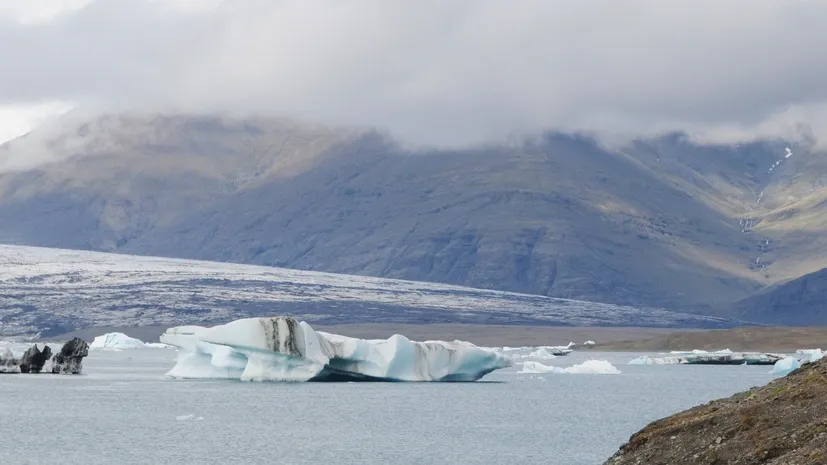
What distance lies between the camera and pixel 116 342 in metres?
150

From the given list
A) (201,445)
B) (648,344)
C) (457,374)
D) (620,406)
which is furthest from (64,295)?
(201,445)

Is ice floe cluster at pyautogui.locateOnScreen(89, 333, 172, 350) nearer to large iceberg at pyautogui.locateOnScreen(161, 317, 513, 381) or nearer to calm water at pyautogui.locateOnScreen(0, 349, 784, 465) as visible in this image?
calm water at pyautogui.locateOnScreen(0, 349, 784, 465)

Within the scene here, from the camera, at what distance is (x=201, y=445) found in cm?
4406

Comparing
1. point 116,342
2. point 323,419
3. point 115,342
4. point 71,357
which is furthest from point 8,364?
point 115,342

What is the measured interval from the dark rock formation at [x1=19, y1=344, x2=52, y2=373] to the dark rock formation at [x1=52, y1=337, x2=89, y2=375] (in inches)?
38.6

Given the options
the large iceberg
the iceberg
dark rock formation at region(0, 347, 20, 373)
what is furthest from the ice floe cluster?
the large iceberg

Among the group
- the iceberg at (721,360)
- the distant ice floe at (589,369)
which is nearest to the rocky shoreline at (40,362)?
the distant ice floe at (589,369)

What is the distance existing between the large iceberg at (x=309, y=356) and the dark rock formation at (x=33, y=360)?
10760 mm

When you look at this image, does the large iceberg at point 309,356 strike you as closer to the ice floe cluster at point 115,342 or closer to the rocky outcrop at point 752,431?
the rocky outcrop at point 752,431

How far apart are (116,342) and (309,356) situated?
8675 centimetres

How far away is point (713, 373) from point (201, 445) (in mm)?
64114

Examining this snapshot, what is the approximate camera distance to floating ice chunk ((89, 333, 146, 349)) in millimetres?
148750

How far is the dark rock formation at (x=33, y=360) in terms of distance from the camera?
8294cm

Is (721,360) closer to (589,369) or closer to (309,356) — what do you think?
(589,369)
